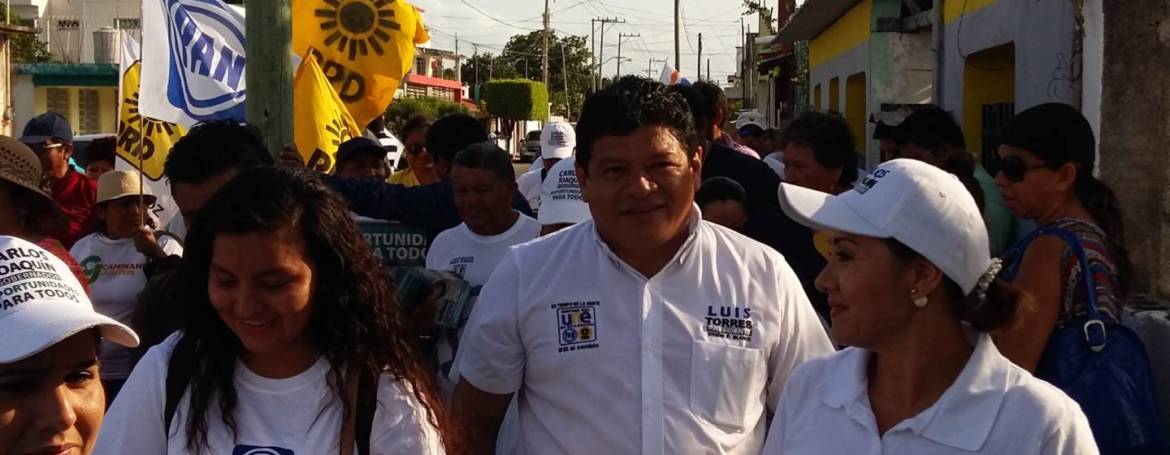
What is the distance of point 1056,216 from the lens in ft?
12.7

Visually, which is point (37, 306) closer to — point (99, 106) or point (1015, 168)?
point (1015, 168)

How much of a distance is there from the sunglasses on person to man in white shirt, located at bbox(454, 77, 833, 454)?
4.09ft

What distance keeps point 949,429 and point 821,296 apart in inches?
88.2

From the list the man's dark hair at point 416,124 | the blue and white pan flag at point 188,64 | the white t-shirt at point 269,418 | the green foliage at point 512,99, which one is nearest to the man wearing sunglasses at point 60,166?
the blue and white pan flag at point 188,64

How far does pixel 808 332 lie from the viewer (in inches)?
119

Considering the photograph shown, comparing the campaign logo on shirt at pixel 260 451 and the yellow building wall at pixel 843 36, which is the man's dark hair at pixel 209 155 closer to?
the campaign logo on shirt at pixel 260 451

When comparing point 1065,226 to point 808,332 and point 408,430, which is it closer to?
point 808,332

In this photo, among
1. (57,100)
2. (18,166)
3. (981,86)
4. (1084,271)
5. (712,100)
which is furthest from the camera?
(57,100)

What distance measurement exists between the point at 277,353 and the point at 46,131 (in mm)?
5824

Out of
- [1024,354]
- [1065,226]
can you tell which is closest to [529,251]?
[1024,354]

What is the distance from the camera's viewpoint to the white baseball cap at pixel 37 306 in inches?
80.2

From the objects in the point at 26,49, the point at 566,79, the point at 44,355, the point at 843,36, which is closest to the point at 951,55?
the point at 843,36

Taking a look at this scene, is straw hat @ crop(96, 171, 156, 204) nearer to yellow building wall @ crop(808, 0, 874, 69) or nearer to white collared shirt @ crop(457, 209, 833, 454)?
white collared shirt @ crop(457, 209, 833, 454)

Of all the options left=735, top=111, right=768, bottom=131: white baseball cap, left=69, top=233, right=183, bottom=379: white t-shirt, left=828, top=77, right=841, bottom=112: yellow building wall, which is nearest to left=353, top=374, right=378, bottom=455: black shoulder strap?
left=69, top=233, right=183, bottom=379: white t-shirt
